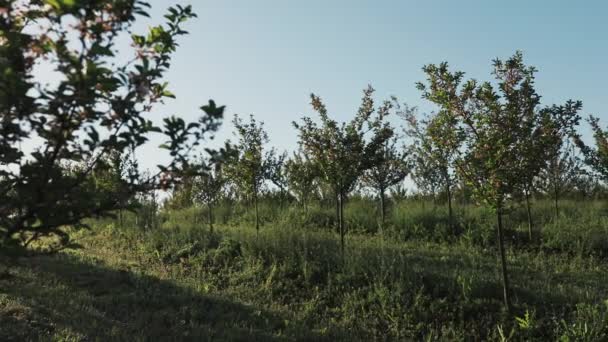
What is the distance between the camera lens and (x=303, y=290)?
844cm

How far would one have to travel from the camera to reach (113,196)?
2.84 meters

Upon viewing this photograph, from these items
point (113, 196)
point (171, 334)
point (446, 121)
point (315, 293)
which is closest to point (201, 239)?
point (315, 293)

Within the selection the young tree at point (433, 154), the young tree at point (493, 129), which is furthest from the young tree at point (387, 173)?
the young tree at point (493, 129)

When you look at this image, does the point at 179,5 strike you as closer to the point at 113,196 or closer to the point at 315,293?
the point at 113,196

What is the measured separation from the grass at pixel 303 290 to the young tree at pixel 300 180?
5.87 meters

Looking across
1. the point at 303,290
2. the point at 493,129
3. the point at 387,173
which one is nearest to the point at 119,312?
the point at 303,290

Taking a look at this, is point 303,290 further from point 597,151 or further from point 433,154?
point 597,151

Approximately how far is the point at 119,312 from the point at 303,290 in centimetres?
290

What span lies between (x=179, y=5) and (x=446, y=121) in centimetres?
578

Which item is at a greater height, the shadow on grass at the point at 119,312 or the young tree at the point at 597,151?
the young tree at the point at 597,151

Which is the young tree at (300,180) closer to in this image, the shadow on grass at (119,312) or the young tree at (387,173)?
the young tree at (387,173)

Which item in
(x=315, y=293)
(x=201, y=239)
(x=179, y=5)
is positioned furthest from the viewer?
(x=201, y=239)

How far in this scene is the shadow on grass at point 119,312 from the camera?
624 centimetres

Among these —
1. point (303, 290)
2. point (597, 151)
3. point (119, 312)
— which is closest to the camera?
point (119, 312)
